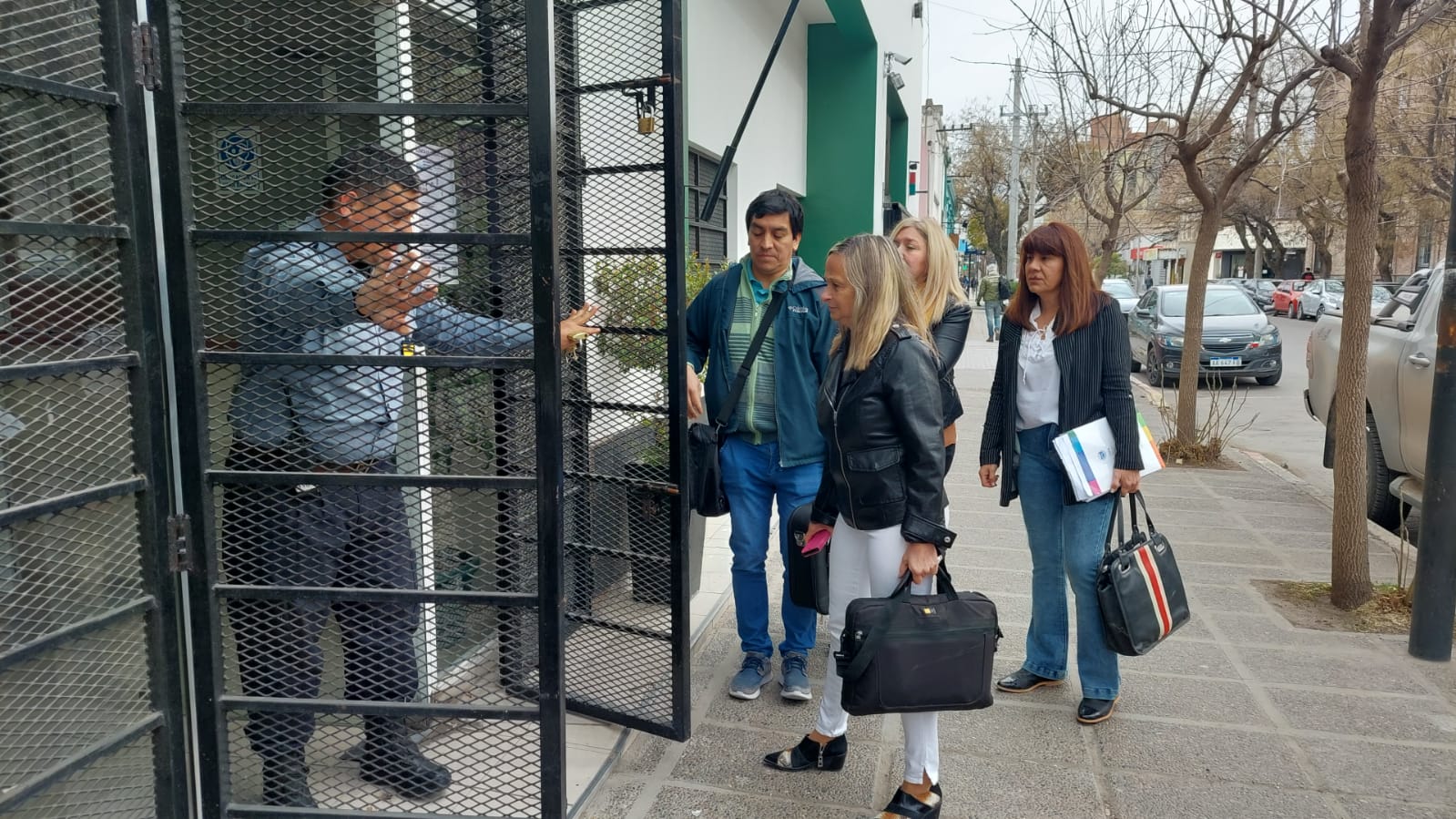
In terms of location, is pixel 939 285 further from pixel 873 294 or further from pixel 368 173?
pixel 368 173

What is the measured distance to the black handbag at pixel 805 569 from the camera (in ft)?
10.6

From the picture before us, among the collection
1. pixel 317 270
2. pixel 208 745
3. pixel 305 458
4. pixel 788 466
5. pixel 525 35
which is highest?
pixel 525 35

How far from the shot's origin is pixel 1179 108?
1007 centimetres

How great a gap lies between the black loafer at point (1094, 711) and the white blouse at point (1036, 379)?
1.07 m

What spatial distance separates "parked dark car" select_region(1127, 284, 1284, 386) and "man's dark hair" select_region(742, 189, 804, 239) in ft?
39.0

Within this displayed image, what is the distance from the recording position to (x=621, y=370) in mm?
3572

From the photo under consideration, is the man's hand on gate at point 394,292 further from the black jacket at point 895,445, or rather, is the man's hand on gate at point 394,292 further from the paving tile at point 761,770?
Result: the paving tile at point 761,770

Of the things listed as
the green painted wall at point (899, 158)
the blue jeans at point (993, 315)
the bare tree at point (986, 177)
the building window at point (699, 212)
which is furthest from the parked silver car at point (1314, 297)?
the building window at point (699, 212)

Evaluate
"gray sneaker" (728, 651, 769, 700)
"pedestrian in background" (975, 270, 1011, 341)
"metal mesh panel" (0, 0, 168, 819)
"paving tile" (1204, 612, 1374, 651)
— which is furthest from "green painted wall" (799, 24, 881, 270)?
"metal mesh panel" (0, 0, 168, 819)

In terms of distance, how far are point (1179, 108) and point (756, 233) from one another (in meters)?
8.18

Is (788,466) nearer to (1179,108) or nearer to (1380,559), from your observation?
(1380,559)

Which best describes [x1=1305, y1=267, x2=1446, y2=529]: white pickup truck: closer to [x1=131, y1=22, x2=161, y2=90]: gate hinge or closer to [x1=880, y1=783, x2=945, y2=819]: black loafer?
[x1=880, y1=783, x2=945, y2=819]: black loafer

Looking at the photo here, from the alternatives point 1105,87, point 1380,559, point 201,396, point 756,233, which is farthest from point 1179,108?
point 201,396

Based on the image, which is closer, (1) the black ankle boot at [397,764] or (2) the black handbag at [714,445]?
(1) the black ankle boot at [397,764]
